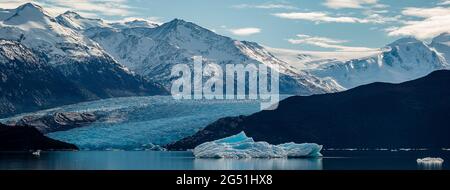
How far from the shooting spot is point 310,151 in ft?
566

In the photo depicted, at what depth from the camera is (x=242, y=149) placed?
167 metres

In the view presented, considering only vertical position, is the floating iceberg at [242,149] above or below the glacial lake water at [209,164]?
above

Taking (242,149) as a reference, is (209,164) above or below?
below

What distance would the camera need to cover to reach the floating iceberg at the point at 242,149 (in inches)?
6471

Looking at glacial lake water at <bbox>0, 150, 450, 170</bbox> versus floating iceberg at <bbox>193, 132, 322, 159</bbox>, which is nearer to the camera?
glacial lake water at <bbox>0, 150, 450, 170</bbox>

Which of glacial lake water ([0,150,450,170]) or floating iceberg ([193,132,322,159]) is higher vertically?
floating iceberg ([193,132,322,159])

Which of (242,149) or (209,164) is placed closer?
(209,164)

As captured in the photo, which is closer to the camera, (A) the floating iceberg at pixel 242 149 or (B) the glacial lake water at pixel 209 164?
(B) the glacial lake water at pixel 209 164

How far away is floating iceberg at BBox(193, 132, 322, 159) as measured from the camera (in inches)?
6471
